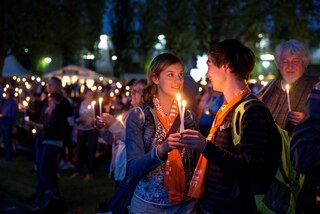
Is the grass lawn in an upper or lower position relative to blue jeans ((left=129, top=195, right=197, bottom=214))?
lower

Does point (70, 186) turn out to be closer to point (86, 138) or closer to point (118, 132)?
point (86, 138)

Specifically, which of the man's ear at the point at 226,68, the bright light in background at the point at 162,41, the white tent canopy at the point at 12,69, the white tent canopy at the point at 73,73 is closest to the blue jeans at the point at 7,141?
the man's ear at the point at 226,68

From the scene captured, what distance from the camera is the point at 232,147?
115 inches

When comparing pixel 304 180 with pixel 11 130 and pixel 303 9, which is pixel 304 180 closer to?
pixel 11 130

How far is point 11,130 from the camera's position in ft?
42.4

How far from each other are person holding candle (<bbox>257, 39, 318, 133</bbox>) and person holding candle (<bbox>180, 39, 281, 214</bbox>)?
4.96ft

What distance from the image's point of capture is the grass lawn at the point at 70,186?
8367 millimetres

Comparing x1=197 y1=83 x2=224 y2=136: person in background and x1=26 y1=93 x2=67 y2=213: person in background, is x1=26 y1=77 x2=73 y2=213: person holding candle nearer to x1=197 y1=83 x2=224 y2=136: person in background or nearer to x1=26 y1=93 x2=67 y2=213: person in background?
x1=26 y1=93 x2=67 y2=213: person in background

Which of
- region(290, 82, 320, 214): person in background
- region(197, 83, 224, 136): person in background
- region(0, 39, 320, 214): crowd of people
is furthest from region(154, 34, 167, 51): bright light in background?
region(290, 82, 320, 214): person in background

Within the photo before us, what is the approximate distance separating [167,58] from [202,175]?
881 mm

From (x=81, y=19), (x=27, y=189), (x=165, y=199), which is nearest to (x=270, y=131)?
(x=165, y=199)

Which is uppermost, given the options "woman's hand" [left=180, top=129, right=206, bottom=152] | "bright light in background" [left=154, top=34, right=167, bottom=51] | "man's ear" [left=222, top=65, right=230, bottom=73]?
"bright light in background" [left=154, top=34, right=167, bottom=51]

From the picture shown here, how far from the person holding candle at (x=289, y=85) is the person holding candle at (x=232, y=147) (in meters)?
1.51

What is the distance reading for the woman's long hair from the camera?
349cm
